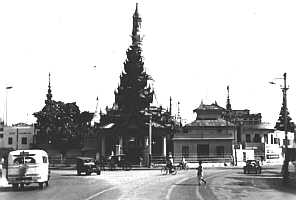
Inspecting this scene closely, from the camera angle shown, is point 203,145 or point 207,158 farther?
point 203,145

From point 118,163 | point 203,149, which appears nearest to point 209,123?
point 203,149

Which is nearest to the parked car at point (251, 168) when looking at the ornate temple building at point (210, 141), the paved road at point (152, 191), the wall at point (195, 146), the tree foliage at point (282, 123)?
the paved road at point (152, 191)

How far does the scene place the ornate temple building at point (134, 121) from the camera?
66375 mm

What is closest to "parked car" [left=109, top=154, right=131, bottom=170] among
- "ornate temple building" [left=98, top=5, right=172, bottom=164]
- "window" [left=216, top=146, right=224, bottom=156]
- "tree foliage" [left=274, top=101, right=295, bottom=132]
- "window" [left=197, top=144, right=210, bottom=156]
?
"ornate temple building" [left=98, top=5, right=172, bottom=164]

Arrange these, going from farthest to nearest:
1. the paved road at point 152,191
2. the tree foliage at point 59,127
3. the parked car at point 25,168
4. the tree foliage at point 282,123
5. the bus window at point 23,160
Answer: the tree foliage at point 282,123
the tree foliage at point 59,127
the bus window at point 23,160
the parked car at point 25,168
the paved road at point 152,191

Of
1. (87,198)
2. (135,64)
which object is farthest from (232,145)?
(87,198)

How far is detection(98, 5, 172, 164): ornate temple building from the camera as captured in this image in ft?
218

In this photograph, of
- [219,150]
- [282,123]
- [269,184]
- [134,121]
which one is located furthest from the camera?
[282,123]

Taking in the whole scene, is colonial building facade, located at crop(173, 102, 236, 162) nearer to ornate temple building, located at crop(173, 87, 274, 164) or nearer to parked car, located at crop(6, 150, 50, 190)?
ornate temple building, located at crop(173, 87, 274, 164)

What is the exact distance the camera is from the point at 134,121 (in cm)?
6644

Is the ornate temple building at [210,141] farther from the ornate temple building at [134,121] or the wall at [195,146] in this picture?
the ornate temple building at [134,121]

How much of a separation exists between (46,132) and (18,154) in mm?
53881

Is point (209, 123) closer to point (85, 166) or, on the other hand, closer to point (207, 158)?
point (207, 158)

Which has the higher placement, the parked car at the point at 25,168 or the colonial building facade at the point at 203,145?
the colonial building facade at the point at 203,145
